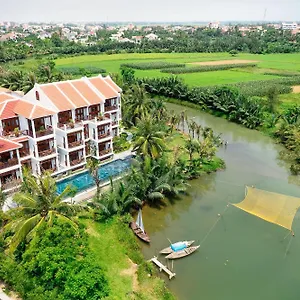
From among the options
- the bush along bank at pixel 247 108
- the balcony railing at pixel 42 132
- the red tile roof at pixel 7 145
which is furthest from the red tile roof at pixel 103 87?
the bush along bank at pixel 247 108

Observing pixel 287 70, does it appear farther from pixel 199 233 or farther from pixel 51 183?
pixel 51 183

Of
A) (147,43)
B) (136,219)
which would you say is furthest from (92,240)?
(147,43)

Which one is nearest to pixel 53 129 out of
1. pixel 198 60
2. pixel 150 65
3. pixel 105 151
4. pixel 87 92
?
pixel 105 151

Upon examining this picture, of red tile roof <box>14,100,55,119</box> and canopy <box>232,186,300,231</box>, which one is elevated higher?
red tile roof <box>14,100,55,119</box>

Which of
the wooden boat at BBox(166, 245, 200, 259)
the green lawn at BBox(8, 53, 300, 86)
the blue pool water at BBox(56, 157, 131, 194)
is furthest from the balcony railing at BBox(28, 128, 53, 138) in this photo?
the green lawn at BBox(8, 53, 300, 86)

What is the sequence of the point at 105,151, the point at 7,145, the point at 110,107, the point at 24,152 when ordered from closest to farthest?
the point at 7,145
the point at 24,152
the point at 105,151
the point at 110,107

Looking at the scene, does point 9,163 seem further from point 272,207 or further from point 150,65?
point 150,65

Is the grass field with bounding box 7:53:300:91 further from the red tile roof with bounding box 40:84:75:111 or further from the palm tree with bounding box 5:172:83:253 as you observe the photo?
the palm tree with bounding box 5:172:83:253
